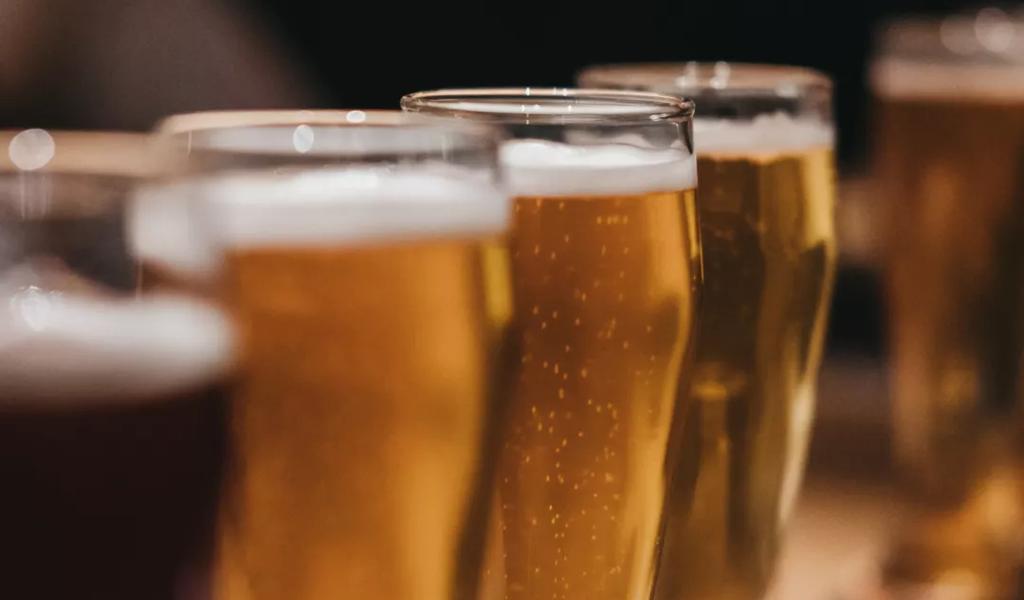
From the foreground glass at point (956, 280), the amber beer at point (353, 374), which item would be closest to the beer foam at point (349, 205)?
the amber beer at point (353, 374)

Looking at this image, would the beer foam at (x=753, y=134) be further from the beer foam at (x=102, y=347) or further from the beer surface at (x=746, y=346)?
the beer foam at (x=102, y=347)

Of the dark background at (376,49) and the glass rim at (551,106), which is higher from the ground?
the glass rim at (551,106)

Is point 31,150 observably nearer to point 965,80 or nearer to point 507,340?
point 507,340

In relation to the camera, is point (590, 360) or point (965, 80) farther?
point (965, 80)

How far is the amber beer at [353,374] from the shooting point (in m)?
0.55

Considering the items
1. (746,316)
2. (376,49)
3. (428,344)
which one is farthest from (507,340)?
(376,49)

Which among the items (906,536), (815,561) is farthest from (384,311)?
(906,536)

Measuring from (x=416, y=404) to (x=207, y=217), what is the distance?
0.46ft

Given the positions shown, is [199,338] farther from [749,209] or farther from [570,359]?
[749,209]

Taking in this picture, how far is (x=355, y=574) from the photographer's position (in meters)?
0.57

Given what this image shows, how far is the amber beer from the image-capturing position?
1.81ft

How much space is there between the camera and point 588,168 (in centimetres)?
72

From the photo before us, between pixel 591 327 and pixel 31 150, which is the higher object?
pixel 31 150

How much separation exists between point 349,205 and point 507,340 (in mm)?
110
